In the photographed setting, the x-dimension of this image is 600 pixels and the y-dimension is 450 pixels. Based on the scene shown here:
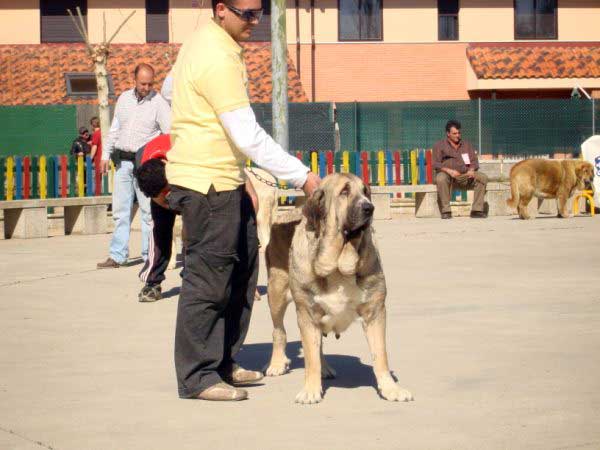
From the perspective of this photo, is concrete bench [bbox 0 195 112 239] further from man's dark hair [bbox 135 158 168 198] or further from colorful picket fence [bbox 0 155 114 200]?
man's dark hair [bbox 135 158 168 198]

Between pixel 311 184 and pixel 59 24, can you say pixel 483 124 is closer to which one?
pixel 59 24

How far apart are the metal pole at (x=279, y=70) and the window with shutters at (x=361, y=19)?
22597mm

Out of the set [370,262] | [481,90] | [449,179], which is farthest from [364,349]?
[481,90]

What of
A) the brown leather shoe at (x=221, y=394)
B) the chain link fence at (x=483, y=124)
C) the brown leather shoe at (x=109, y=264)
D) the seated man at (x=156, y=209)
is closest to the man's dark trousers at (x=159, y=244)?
the seated man at (x=156, y=209)

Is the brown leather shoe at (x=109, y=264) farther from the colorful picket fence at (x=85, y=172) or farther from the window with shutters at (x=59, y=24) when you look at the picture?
the window with shutters at (x=59, y=24)

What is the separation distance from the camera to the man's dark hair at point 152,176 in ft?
27.1

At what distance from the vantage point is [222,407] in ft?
22.6

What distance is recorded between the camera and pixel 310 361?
22.6ft

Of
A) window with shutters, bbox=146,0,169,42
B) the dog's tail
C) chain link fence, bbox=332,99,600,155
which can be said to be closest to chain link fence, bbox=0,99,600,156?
chain link fence, bbox=332,99,600,155

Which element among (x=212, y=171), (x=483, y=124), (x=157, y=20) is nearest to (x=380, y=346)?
(x=212, y=171)

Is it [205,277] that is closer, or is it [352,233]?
[352,233]

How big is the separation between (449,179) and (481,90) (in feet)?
69.9

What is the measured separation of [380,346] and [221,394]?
861 mm

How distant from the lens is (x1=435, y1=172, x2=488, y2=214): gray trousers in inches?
854
